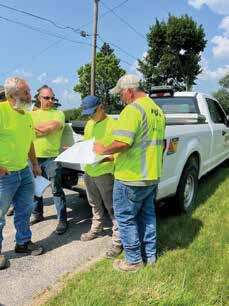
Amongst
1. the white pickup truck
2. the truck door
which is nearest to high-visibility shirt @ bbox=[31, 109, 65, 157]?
the white pickup truck

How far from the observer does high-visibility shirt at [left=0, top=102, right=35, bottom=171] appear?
162 inches

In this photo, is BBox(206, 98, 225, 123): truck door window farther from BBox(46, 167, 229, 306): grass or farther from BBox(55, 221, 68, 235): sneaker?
BBox(55, 221, 68, 235): sneaker

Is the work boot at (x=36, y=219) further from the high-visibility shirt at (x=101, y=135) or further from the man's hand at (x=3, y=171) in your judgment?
the man's hand at (x=3, y=171)

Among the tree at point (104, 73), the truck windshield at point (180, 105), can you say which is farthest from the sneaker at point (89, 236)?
the tree at point (104, 73)

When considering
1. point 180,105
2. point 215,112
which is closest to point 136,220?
point 180,105

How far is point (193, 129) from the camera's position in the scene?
6.05 metres

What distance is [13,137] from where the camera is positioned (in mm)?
4180

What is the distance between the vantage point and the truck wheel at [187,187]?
5781 mm

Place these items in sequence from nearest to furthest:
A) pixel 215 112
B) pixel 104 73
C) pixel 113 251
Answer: pixel 113 251
pixel 215 112
pixel 104 73

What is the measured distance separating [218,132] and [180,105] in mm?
859

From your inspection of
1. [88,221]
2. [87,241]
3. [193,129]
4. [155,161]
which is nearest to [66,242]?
[87,241]

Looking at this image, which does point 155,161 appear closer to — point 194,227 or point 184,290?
point 184,290

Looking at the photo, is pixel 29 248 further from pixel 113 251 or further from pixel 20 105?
pixel 20 105

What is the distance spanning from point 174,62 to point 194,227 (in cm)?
3350
